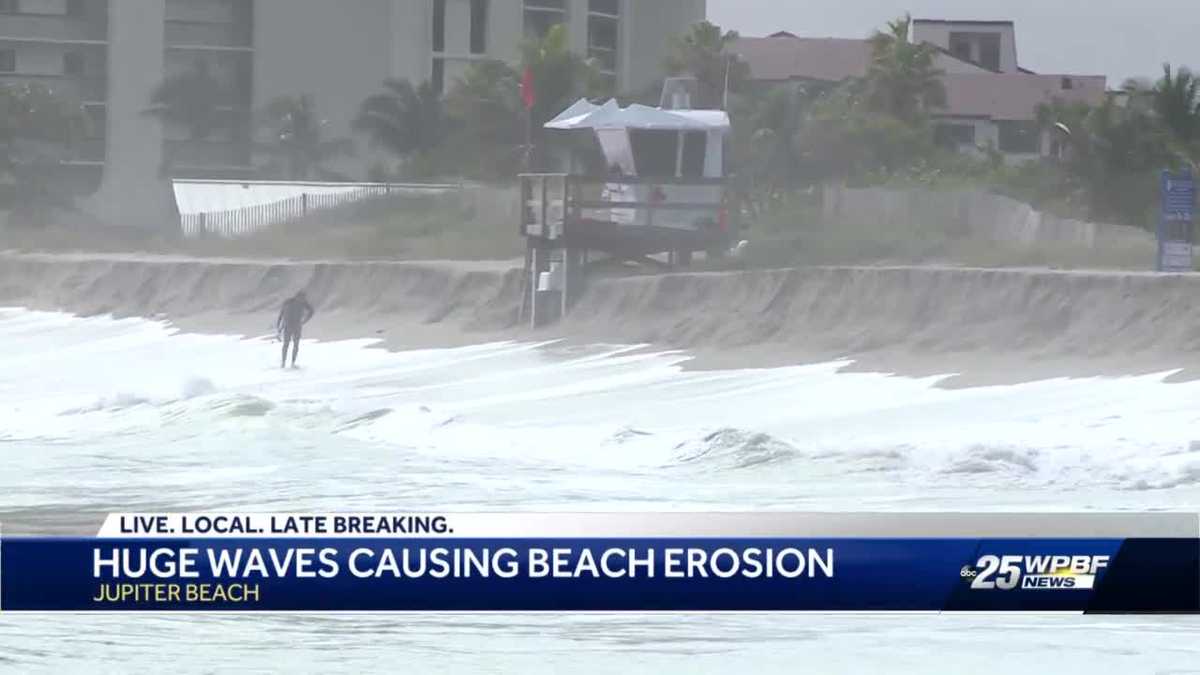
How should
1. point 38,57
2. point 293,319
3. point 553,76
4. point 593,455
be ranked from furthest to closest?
point 38,57
point 553,76
point 293,319
point 593,455

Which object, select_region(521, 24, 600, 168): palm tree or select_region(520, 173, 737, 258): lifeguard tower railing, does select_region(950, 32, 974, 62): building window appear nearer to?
select_region(521, 24, 600, 168): palm tree

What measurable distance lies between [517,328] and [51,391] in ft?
22.7

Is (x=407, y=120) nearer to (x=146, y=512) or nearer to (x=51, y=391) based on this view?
(x=51, y=391)

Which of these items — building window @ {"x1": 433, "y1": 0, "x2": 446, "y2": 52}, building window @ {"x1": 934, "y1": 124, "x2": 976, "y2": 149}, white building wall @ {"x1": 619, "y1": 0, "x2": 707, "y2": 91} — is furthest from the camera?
white building wall @ {"x1": 619, "y1": 0, "x2": 707, "y2": 91}

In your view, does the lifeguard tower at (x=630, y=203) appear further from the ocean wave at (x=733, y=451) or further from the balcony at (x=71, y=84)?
the balcony at (x=71, y=84)

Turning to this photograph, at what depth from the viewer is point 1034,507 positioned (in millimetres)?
17609

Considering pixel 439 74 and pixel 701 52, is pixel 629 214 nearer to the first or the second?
pixel 701 52

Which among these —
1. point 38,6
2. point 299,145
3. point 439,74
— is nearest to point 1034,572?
point 299,145

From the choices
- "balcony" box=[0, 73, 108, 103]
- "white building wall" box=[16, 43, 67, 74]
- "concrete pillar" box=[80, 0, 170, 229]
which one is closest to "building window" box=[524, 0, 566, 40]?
"concrete pillar" box=[80, 0, 170, 229]

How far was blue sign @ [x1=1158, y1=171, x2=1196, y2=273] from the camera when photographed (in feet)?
88.7

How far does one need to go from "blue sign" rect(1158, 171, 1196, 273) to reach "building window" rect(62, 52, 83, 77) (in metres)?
64.2

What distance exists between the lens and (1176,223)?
88.7 ft

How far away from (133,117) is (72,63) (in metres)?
4.75

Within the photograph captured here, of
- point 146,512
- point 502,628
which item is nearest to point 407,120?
point 146,512
